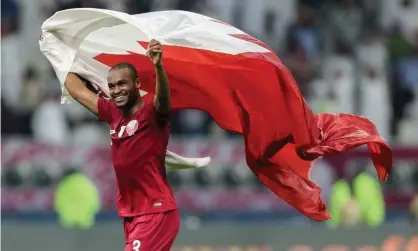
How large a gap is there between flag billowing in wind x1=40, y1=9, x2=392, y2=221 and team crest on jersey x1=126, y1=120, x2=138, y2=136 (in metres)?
0.98

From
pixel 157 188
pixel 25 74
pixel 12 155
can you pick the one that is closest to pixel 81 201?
pixel 12 155

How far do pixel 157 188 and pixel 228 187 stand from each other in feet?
35.1

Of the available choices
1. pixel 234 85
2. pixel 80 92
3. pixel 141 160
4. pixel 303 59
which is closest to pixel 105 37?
pixel 80 92

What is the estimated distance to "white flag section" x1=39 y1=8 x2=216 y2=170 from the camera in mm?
10430

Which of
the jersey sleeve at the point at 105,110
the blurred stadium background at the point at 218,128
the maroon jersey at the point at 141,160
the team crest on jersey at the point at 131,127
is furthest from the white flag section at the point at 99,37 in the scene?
the blurred stadium background at the point at 218,128

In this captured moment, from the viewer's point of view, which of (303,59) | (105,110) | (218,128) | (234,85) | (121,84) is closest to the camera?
(121,84)

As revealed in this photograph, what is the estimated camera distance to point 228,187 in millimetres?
20250

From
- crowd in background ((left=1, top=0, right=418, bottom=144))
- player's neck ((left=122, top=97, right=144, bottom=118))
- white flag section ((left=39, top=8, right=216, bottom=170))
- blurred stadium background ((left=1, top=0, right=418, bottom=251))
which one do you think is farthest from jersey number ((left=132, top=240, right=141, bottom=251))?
crowd in background ((left=1, top=0, right=418, bottom=144))

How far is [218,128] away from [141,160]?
35.7ft

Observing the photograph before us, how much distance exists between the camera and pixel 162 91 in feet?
30.5

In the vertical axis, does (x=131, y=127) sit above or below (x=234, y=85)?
above

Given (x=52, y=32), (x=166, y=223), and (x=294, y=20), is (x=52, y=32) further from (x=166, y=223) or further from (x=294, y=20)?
(x=294, y=20)

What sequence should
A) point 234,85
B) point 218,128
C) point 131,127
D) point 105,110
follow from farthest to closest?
point 218,128, point 234,85, point 105,110, point 131,127

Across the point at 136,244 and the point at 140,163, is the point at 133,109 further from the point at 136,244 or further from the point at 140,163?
the point at 136,244
